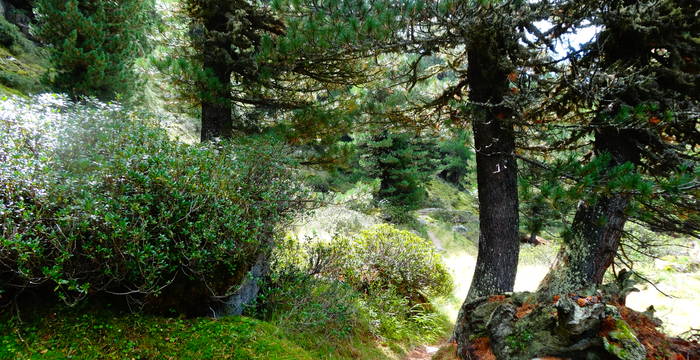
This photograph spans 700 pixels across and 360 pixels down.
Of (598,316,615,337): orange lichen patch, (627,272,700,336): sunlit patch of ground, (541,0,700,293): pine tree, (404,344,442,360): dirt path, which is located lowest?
(404,344,442,360): dirt path

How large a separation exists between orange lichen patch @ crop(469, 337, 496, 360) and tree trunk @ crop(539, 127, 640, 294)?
1.19 metres

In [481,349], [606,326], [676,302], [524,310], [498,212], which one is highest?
[498,212]

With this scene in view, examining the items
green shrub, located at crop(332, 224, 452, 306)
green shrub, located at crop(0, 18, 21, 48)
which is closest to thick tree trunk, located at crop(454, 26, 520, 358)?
green shrub, located at crop(332, 224, 452, 306)

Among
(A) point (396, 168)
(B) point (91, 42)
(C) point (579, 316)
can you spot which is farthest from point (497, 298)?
(B) point (91, 42)

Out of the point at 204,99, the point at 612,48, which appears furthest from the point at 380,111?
the point at 612,48

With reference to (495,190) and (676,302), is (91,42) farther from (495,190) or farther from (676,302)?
(676,302)

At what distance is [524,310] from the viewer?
3.67m

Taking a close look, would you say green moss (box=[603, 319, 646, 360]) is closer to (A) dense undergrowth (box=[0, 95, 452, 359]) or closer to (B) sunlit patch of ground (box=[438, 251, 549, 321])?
(A) dense undergrowth (box=[0, 95, 452, 359])

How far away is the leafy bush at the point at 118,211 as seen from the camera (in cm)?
232

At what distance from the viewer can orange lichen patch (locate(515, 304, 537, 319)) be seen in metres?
3.56

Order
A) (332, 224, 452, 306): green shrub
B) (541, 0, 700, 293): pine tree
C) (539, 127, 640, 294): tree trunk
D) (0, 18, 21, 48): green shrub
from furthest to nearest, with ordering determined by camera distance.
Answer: (0, 18, 21, 48): green shrub, (332, 224, 452, 306): green shrub, (539, 127, 640, 294): tree trunk, (541, 0, 700, 293): pine tree

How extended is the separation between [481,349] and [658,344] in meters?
1.55

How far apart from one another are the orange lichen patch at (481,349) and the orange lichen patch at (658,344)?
1301 mm

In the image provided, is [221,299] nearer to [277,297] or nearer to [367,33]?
[277,297]
